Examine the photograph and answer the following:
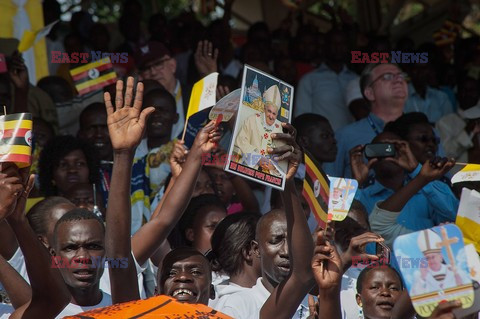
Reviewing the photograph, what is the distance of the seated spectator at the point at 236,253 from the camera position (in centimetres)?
541

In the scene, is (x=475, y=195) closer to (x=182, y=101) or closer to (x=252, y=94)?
(x=252, y=94)

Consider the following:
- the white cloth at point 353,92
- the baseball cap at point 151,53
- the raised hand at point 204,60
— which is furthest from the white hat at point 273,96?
the white cloth at point 353,92

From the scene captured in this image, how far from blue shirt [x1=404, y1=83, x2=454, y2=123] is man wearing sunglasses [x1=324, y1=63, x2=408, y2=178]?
1.28m

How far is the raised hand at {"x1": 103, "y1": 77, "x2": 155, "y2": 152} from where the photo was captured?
4.16 metres

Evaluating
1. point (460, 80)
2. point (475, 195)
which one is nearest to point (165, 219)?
point (475, 195)

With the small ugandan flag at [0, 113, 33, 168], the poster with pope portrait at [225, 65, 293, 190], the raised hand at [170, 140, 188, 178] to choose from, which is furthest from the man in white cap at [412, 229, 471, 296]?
the raised hand at [170, 140, 188, 178]

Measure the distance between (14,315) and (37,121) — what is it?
358 cm

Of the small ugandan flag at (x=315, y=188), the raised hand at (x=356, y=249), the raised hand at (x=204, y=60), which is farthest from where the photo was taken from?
the raised hand at (x=204, y=60)

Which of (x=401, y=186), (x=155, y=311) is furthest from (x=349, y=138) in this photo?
(x=155, y=311)

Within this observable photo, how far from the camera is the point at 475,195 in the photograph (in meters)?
4.04

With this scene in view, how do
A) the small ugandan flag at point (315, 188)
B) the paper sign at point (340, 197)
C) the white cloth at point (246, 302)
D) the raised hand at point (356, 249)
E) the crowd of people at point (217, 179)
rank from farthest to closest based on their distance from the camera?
the white cloth at point (246, 302)
the paper sign at point (340, 197)
the small ugandan flag at point (315, 188)
the raised hand at point (356, 249)
the crowd of people at point (217, 179)

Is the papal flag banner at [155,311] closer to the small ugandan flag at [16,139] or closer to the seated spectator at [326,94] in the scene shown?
the small ugandan flag at [16,139]

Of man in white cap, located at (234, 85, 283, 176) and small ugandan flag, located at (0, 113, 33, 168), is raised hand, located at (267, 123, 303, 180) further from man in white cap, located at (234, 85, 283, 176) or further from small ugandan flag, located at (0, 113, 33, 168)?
small ugandan flag, located at (0, 113, 33, 168)

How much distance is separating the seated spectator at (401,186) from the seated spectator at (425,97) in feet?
8.57
